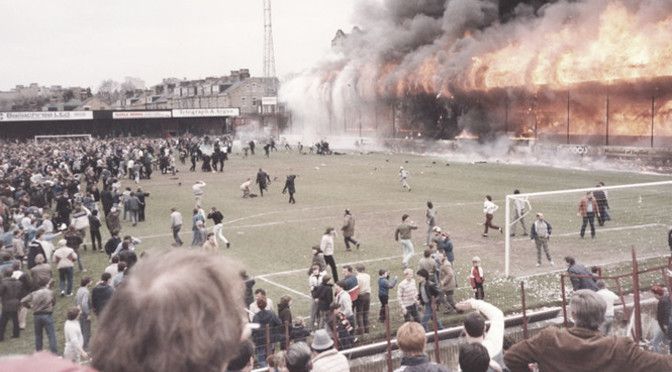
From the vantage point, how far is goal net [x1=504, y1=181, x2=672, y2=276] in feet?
50.2

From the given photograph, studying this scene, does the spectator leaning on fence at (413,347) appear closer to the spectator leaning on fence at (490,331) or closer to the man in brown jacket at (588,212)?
the spectator leaning on fence at (490,331)

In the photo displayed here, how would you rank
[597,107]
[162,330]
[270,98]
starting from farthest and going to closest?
[270,98]
[597,107]
[162,330]

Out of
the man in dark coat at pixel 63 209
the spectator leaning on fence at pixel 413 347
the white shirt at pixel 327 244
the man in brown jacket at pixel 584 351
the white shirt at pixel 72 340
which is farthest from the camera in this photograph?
the man in dark coat at pixel 63 209

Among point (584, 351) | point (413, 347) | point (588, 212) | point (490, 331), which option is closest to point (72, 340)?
point (413, 347)

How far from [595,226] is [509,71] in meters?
33.6

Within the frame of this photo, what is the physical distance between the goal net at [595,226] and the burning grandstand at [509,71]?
16.5 meters

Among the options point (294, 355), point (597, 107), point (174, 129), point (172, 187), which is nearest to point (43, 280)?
point (294, 355)

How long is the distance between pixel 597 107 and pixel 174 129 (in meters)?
55.8

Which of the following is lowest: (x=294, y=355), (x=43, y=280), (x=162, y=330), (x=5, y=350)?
(x=5, y=350)

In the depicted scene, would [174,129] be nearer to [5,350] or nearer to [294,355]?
[5,350]

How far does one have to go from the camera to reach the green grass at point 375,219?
14.0m

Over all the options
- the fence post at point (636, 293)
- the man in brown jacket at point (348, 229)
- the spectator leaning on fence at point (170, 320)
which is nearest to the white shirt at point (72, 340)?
the fence post at point (636, 293)

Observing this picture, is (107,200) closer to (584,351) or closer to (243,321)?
(584,351)

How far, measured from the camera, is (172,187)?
31922 mm
